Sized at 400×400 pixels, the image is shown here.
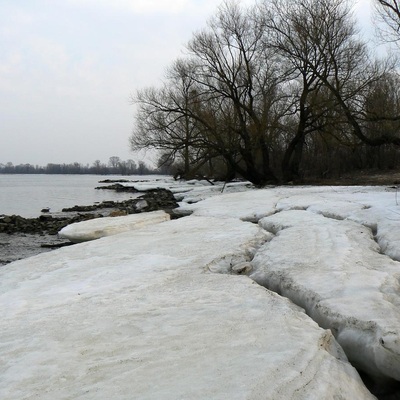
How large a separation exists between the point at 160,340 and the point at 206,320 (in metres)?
0.45

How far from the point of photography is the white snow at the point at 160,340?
2.13 meters

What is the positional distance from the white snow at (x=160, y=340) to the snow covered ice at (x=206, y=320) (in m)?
0.01

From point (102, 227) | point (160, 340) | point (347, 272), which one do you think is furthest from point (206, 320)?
point (102, 227)

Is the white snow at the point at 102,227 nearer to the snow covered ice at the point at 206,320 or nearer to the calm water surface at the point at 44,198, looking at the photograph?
the snow covered ice at the point at 206,320

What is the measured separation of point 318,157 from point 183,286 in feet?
93.0

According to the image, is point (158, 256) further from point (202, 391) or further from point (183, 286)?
point (202, 391)

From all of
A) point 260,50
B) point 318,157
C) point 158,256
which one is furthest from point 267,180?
point 158,256

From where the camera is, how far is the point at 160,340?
2.75 meters

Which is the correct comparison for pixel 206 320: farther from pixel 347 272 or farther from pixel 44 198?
pixel 44 198

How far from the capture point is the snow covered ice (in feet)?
7.17

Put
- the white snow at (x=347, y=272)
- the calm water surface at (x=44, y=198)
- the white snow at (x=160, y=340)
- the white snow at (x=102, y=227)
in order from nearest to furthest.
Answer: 1. the white snow at (x=160, y=340)
2. the white snow at (x=347, y=272)
3. the white snow at (x=102, y=227)
4. the calm water surface at (x=44, y=198)

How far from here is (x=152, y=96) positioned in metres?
22.1

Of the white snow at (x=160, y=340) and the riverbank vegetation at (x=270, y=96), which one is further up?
the riverbank vegetation at (x=270, y=96)

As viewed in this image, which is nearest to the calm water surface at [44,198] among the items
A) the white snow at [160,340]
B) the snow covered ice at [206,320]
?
the snow covered ice at [206,320]
